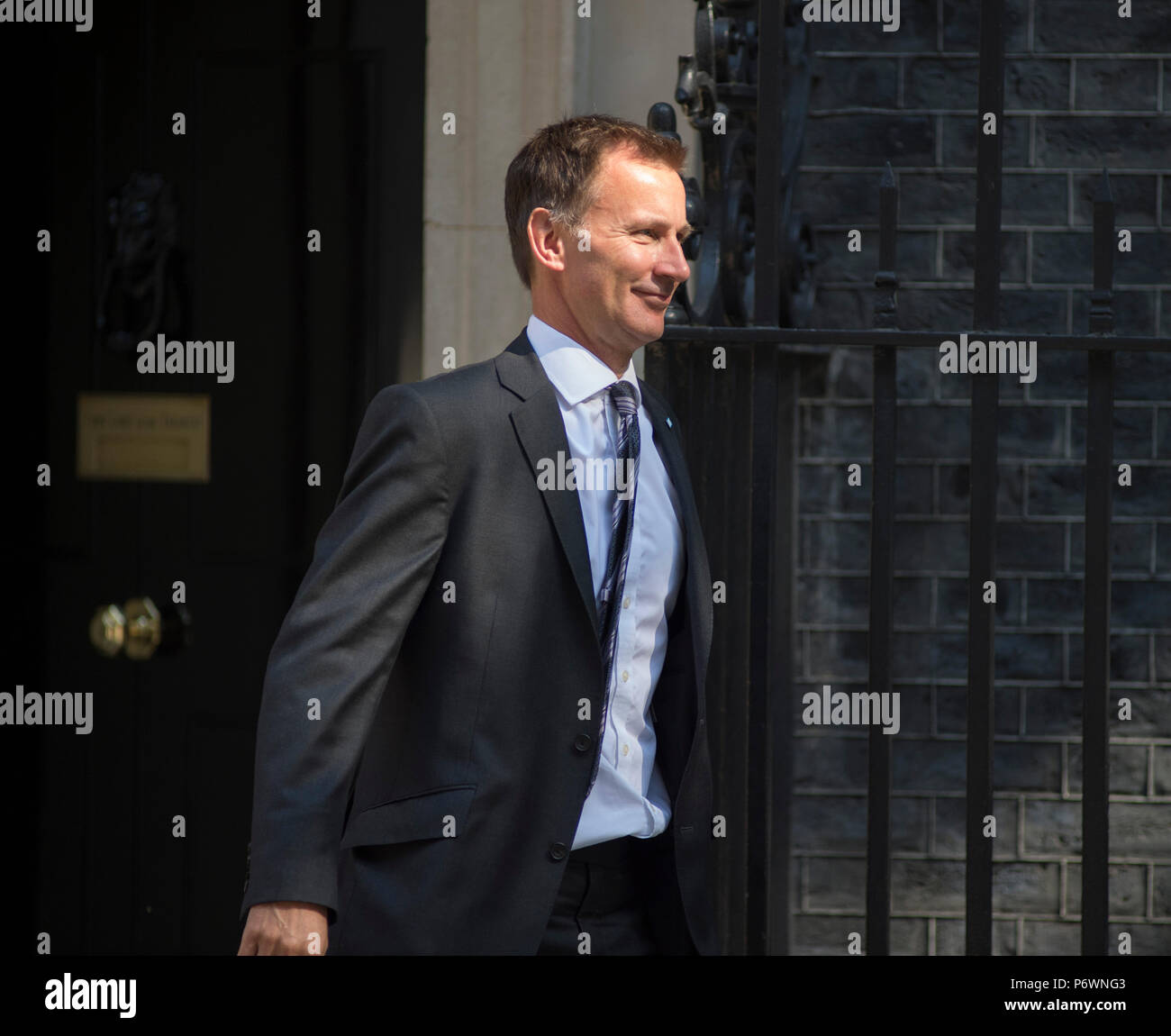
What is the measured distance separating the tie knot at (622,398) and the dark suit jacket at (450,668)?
0.50 ft

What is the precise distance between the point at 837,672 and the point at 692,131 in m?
1.62

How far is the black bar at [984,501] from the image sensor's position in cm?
272

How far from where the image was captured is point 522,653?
211 centimetres

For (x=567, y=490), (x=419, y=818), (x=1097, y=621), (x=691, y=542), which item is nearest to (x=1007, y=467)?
(x=1097, y=621)

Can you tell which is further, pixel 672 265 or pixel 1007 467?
pixel 1007 467

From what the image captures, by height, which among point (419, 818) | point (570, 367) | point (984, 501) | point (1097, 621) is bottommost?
point (419, 818)

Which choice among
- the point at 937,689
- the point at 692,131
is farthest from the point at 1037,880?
the point at 692,131

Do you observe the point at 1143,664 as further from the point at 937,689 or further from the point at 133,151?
the point at 133,151

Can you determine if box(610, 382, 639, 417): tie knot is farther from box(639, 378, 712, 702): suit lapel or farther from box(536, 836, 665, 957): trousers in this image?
box(536, 836, 665, 957): trousers

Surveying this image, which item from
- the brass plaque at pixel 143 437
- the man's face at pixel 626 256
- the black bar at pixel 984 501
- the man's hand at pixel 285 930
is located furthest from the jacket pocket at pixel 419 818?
the brass plaque at pixel 143 437

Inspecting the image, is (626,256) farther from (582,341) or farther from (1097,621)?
(1097,621)

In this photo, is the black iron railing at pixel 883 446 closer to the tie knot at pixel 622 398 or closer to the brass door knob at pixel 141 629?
the tie knot at pixel 622 398

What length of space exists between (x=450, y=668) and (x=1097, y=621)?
1.36 meters

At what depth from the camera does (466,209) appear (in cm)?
348
